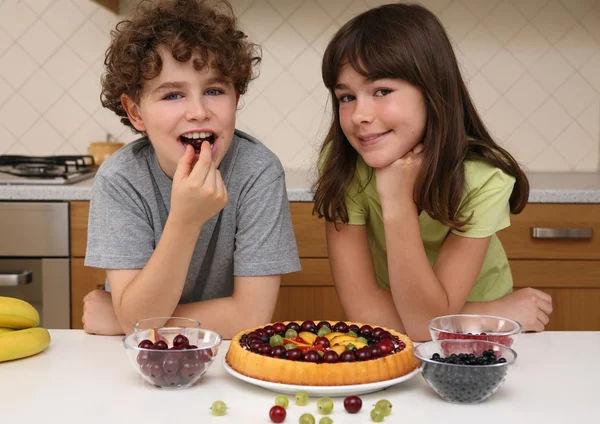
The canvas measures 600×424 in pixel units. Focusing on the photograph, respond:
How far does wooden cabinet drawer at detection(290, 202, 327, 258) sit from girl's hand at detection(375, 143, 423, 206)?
1.03m

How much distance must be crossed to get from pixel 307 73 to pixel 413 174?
169 cm

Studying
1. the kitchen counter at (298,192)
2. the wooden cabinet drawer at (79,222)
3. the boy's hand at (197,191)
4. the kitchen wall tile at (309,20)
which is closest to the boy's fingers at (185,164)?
the boy's hand at (197,191)

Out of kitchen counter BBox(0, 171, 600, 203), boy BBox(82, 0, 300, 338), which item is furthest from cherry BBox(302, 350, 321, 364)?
kitchen counter BBox(0, 171, 600, 203)

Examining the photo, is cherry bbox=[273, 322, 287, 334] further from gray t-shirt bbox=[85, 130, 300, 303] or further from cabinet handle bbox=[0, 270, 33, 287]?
cabinet handle bbox=[0, 270, 33, 287]

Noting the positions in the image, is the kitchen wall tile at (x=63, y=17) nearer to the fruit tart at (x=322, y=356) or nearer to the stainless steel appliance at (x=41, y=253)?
the stainless steel appliance at (x=41, y=253)

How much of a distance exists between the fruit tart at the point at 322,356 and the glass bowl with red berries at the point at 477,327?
0.06 m

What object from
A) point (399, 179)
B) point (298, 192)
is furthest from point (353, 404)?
point (298, 192)

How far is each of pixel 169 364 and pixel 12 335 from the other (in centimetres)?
31

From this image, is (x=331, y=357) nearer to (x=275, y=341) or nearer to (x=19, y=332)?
(x=275, y=341)

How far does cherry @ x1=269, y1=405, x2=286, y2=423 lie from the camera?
92 cm

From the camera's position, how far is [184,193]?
136 centimetres

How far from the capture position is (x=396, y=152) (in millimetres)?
1533

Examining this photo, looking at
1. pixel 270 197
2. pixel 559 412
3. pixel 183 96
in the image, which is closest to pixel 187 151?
pixel 183 96

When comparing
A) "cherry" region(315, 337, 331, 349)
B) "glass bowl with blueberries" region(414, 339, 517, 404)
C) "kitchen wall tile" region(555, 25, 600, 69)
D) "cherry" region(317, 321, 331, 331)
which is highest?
"kitchen wall tile" region(555, 25, 600, 69)
